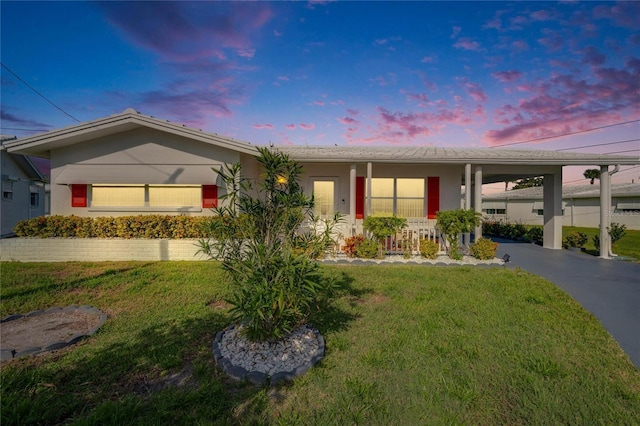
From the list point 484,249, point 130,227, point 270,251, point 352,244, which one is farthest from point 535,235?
point 130,227

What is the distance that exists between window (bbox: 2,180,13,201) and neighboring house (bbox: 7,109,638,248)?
23.0 ft

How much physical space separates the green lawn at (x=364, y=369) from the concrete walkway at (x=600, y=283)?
0.93ft

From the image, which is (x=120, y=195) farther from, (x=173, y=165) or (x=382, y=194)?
(x=382, y=194)

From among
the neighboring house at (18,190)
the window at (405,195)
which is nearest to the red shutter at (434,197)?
the window at (405,195)

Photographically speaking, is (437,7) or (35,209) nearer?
(437,7)

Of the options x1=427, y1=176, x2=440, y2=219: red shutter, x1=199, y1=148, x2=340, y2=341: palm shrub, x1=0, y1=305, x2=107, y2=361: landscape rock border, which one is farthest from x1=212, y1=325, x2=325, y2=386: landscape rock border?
x1=427, y1=176, x2=440, y2=219: red shutter

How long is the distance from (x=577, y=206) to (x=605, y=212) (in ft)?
66.0

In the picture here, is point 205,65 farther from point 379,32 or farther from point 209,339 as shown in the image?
point 209,339

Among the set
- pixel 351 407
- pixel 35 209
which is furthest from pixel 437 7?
pixel 35 209

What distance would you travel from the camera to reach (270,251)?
3.11 m

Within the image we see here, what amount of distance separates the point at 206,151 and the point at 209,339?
7530mm

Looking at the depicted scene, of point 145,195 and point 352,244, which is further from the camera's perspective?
point 145,195

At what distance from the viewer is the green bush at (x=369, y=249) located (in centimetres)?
848

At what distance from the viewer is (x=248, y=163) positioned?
1052 centimetres
